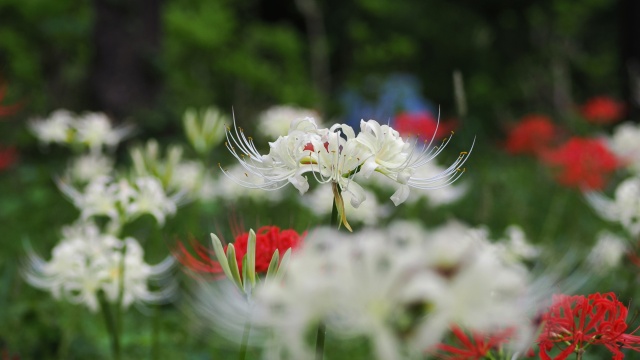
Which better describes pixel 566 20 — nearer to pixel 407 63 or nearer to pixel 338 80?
pixel 407 63

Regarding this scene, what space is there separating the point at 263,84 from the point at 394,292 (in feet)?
31.5

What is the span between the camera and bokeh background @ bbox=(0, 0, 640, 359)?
10.7 feet

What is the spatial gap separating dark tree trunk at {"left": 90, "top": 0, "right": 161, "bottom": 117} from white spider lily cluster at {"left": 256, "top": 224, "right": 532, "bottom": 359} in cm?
614

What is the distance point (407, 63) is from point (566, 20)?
2.81 metres

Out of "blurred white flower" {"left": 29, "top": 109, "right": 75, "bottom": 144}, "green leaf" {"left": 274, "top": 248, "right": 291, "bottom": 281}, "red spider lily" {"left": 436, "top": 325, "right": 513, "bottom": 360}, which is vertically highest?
"blurred white flower" {"left": 29, "top": 109, "right": 75, "bottom": 144}

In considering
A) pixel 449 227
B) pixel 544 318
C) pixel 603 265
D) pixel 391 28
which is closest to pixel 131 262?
pixel 544 318

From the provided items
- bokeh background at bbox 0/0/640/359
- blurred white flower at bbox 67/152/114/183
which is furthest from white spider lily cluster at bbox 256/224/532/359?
blurred white flower at bbox 67/152/114/183

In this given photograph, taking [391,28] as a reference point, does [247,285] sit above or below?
below

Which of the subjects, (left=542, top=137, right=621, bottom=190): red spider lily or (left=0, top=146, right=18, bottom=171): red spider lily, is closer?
(left=542, top=137, right=621, bottom=190): red spider lily

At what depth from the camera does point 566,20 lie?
1418 centimetres

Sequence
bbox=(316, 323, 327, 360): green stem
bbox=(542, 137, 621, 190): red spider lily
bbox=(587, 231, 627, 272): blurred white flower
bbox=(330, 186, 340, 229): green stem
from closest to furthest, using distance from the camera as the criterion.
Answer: bbox=(316, 323, 327, 360): green stem → bbox=(330, 186, 340, 229): green stem → bbox=(587, 231, 627, 272): blurred white flower → bbox=(542, 137, 621, 190): red spider lily

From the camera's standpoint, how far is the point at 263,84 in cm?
1023

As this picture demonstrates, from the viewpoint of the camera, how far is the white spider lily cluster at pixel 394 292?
735 millimetres

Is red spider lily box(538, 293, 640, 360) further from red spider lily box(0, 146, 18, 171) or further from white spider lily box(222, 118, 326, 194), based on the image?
red spider lily box(0, 146, 18, 171)
